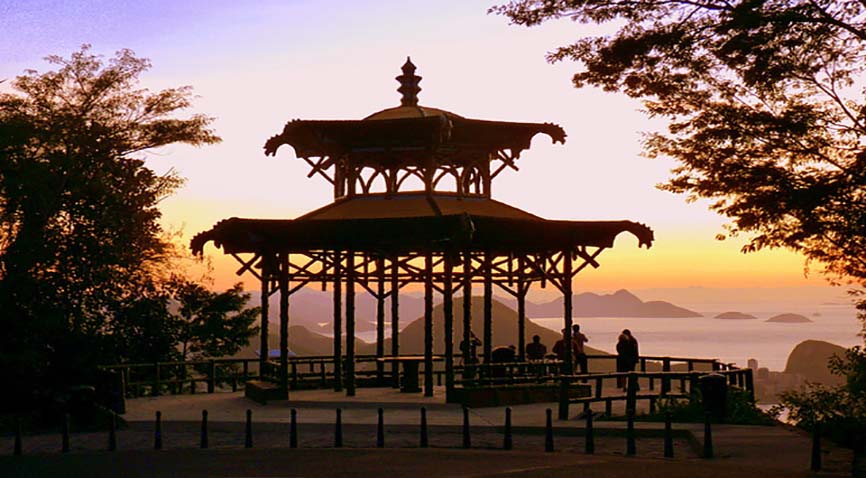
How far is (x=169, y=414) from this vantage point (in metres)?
25.1

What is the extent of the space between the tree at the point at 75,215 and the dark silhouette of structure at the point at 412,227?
4.60 metres

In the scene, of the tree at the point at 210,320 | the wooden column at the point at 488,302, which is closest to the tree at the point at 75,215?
the tree at the point at 210,320

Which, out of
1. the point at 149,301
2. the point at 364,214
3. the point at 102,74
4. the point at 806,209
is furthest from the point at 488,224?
the point at 102,74

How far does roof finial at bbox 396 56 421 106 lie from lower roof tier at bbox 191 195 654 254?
4347 millimetres

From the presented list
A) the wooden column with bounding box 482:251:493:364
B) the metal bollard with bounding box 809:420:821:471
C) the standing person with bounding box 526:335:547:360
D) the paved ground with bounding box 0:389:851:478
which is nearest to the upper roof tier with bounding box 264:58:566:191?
the wooden column with bounding box 482:251:493:364

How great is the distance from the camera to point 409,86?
110 ft

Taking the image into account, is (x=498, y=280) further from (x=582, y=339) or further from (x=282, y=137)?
(x=282, y=137)

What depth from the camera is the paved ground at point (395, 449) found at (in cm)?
1623

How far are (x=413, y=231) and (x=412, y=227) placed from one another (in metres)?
0.10

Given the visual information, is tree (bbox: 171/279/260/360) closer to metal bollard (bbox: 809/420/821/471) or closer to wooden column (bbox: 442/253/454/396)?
wooden column (bbox: 442/253/454/396)

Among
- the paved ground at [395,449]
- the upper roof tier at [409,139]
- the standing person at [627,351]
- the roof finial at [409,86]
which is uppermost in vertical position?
the roof finial at [409,86]

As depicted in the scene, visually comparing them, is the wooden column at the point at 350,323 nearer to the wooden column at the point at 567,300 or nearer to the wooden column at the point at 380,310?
the wooden column at the point at 380,310

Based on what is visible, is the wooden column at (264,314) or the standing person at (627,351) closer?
the wooden column at (264,314)

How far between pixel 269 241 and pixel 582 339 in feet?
33.3
